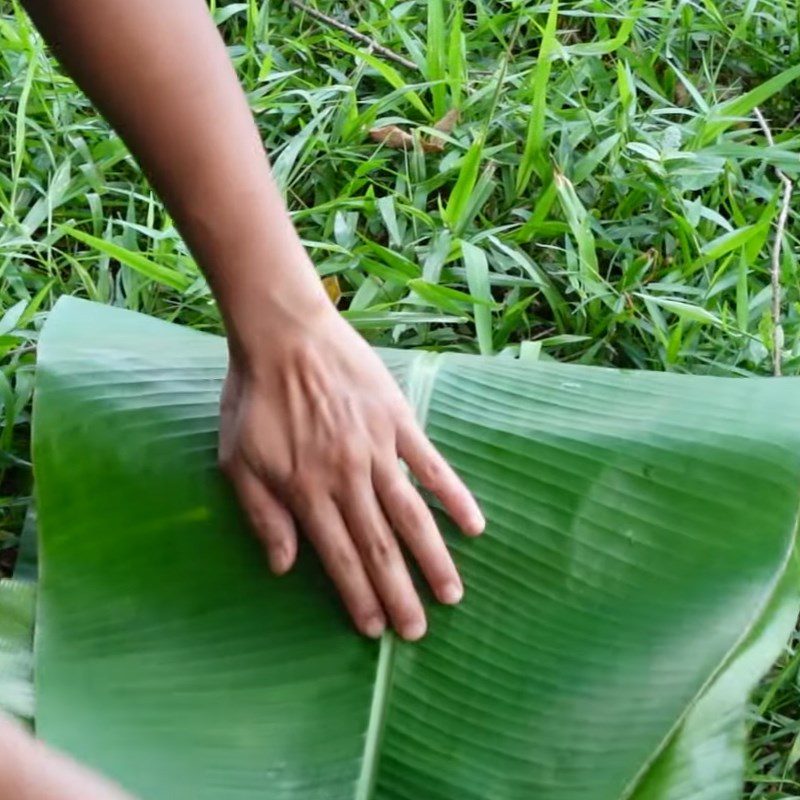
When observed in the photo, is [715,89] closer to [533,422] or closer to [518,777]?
[533,422]

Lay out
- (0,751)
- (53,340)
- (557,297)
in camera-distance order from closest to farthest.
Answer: (0,751) → (53,340) → (557,297)

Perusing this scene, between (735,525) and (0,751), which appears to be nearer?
(0,751)

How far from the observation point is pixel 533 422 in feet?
2.76

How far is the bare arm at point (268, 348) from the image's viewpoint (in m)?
0.79

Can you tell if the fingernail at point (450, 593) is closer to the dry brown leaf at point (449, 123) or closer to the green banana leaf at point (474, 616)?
the green banana leaf at point (474, 616)

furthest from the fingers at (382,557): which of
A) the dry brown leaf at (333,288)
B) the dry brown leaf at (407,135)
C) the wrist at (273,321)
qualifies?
the dry brown leaf at (407,135)

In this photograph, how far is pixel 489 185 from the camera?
1.25 metres

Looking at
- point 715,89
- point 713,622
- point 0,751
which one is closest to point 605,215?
point 715,89

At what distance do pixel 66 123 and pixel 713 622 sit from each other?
37.8 inches

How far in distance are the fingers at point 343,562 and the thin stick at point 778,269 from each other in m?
0.51

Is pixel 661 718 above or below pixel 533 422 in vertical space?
below

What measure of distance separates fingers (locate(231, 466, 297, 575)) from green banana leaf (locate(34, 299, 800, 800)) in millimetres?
22

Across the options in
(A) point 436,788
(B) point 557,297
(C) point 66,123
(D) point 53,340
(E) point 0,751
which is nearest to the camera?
(E) point 0,751

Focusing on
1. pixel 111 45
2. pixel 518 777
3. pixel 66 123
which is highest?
pixel 111 45
